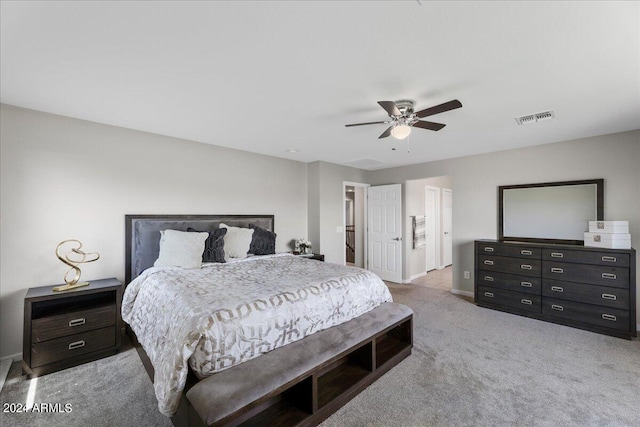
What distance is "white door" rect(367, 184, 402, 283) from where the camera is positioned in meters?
5.64

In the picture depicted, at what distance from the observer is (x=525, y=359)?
2.66m

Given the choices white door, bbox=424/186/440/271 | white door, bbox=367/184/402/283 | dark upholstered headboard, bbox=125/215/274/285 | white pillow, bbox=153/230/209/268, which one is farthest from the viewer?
white door, bbox=424/186/440/271

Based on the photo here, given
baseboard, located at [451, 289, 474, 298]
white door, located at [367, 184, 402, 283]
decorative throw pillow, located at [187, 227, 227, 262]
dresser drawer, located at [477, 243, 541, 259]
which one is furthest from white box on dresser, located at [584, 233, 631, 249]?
decorative throw pillow, located at [187, 227, 227, 262]

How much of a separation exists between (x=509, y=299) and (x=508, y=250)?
703mm

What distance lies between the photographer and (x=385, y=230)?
5879 mm

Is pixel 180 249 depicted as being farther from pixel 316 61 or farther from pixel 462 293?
pixel 462 293

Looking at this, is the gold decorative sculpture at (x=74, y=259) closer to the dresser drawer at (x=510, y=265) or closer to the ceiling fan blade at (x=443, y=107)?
the ceiling fan blade at (x=443, y=107)

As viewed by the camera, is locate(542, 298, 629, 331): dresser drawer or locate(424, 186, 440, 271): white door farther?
locate(424, 186, 440, 271): white door

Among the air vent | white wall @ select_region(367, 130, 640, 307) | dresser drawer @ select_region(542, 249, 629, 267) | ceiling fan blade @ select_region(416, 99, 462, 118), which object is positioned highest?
the air vent

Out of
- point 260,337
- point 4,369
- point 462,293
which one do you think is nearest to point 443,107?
point 260,337

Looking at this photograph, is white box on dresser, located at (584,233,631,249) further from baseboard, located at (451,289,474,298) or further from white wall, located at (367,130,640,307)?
baseboard, located at (451,289,474,298)

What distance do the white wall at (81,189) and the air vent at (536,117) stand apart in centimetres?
379

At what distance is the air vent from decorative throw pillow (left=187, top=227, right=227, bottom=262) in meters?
3.79

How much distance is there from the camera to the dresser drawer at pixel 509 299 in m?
3.73
